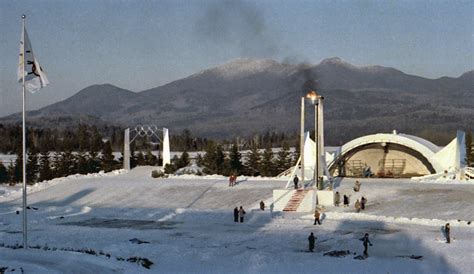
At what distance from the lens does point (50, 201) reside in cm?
5112

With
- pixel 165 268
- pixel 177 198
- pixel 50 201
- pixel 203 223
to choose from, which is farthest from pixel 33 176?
pixel 165 268

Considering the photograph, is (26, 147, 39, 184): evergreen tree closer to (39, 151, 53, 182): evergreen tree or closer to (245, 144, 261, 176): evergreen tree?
(39, 151, 53, 182): evergreen tree

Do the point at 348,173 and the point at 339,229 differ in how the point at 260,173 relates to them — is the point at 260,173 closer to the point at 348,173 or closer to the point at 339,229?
the point at 348,173

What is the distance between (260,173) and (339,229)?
106 feet

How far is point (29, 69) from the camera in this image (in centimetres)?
2661

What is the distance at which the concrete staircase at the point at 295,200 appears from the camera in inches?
1558

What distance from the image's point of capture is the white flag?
1046 inches

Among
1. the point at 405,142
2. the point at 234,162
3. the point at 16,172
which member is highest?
the point at 405,142

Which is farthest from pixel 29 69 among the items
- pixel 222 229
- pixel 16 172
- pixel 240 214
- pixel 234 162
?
pixel 16 172

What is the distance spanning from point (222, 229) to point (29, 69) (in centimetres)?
1282

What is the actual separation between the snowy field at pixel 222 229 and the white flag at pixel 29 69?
629cm

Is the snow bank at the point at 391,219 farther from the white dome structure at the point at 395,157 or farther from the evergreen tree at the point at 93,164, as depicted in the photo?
the evergreen tree at the point at 93,164

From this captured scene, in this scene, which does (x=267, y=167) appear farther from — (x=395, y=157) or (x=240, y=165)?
(x=395, y=157)

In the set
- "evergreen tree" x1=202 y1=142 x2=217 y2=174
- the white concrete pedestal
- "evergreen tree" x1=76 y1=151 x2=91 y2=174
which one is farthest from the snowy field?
"evergreen tree" x1=76 y1=151 x2=91 y2=174
